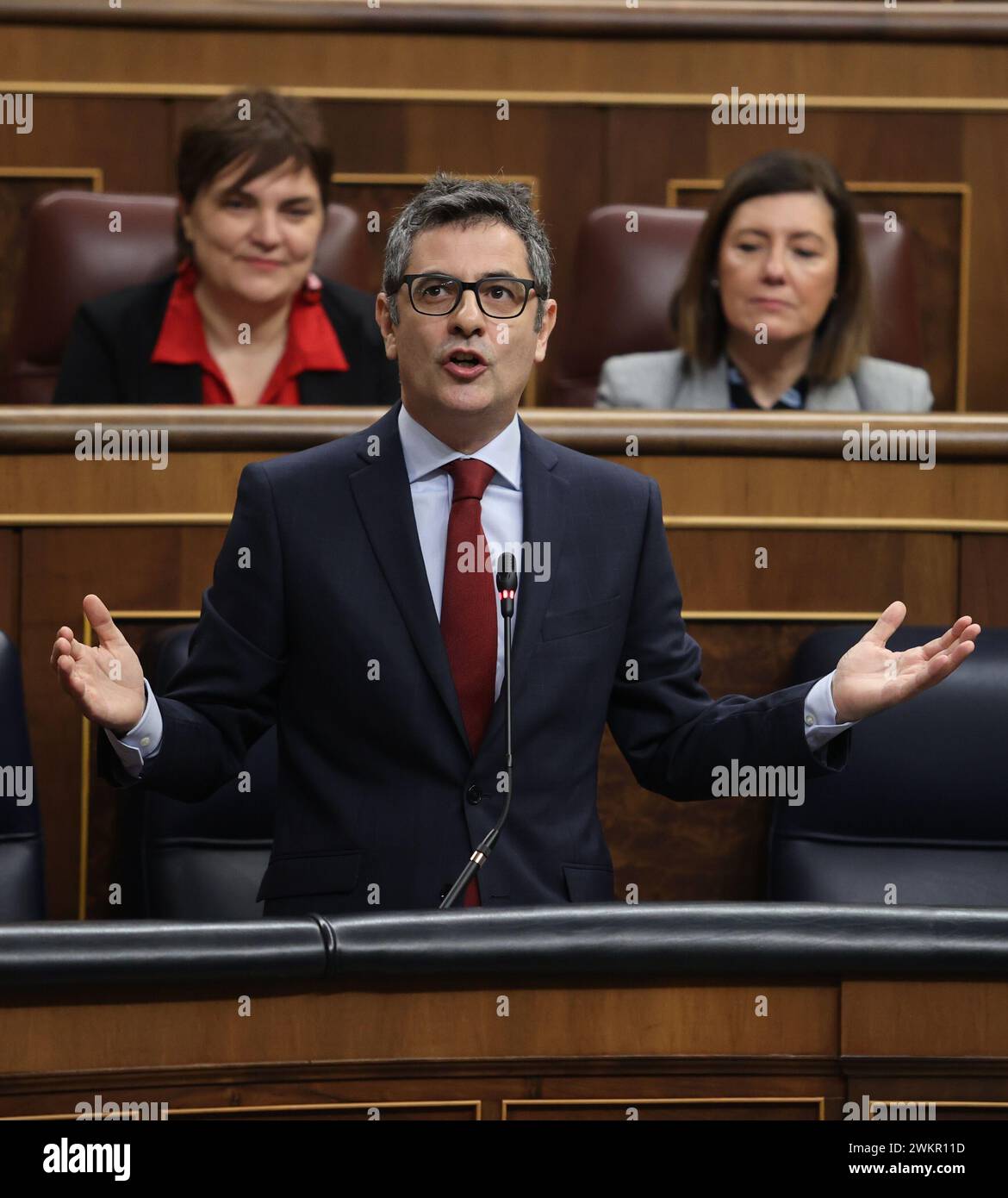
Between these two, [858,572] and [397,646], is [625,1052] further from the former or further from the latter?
[858,572]

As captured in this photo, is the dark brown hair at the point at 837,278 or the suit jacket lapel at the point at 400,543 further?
the dark brown hair at the point at 837,278

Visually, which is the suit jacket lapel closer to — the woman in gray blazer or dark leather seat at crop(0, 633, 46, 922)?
dark leather seat at crop(0, 633, 46, 922)

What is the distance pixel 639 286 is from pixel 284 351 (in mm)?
321

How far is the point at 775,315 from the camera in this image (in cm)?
130

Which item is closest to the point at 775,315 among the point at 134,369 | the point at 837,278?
the point at 837,278

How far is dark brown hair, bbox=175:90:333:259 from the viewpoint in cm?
130

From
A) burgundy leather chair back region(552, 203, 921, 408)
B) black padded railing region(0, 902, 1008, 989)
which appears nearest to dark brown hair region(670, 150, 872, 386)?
burgundy leather chair back region(552, 203, 921, 408)

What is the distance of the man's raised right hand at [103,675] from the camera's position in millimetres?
720

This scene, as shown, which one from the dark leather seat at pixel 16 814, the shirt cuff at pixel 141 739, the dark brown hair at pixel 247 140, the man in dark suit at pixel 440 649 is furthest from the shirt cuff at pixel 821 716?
the dark brown hair at pixel 247 140

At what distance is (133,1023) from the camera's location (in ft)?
1.94

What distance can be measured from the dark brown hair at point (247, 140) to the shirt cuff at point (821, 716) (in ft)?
2.28

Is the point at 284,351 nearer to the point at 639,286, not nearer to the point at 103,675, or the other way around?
the point at 639,286

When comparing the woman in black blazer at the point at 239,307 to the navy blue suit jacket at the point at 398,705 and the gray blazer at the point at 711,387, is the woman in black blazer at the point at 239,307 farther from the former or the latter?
the navy blue suit jacket at the point at 398,705
